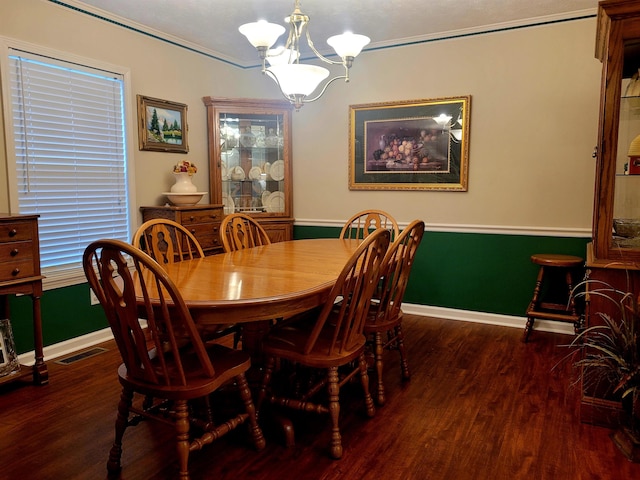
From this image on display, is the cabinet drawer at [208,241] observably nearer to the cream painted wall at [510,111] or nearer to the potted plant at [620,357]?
the cream painted wall at [510,111]

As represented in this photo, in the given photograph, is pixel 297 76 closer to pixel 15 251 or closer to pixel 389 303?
pixel 389 303

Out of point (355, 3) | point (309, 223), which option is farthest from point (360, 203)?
point (355, 3)

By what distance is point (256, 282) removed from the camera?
2.01 metres

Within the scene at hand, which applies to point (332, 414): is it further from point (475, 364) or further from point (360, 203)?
point (360, 203)

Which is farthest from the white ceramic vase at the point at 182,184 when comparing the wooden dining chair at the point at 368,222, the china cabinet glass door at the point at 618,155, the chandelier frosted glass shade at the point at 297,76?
the china cabinet glass door at the point at 618,155

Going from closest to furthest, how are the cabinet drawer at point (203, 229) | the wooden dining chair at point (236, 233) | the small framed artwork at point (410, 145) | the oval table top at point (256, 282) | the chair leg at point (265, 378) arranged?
the oval table top at point (256, 282) → the chair leg at point (265, 378) → the wooden dining chair at point (236, 233) → the cabinet drawer at point (203, 229) → the small framed artwork at point (410, 145)

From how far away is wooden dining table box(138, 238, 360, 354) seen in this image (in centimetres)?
170

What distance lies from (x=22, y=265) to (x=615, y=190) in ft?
9.86

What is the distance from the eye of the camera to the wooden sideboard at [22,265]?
2475 millimetres

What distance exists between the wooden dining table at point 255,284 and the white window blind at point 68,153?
126 cm

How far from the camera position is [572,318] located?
10.7 ft

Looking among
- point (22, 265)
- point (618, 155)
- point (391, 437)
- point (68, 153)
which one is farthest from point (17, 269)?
point (618, 155)

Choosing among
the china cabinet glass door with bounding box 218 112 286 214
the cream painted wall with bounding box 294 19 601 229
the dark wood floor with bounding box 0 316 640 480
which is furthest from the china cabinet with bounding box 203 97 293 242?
the dark wood floor with bounding box 0 316 640 480

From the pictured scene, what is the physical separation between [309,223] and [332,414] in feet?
9.31
